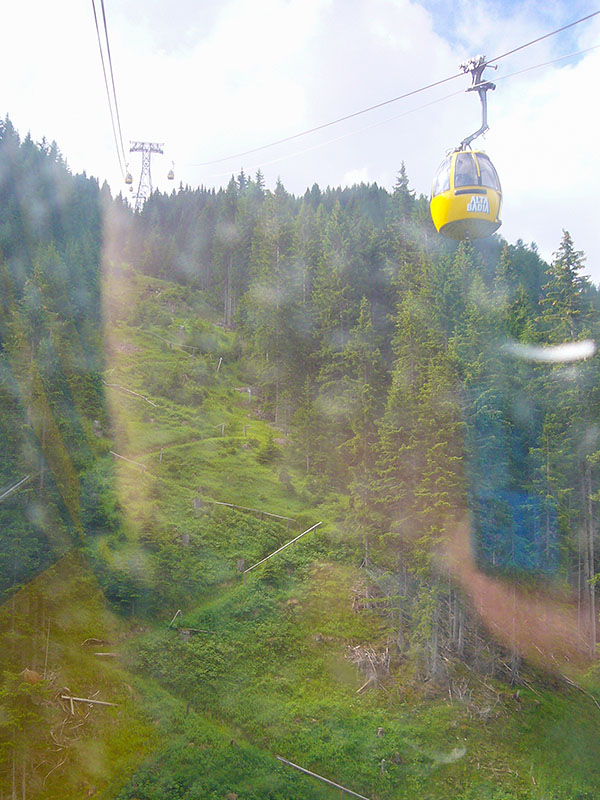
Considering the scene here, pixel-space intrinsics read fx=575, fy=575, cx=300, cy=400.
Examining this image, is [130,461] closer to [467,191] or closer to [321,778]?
[321,778]

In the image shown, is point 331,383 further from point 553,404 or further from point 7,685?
point 7,685

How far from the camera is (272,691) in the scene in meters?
19.8

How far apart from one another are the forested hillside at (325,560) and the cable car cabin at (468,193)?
7056 mm

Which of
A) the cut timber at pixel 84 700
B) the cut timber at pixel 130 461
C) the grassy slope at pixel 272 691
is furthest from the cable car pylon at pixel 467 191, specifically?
the cut timber at pixel 130 461

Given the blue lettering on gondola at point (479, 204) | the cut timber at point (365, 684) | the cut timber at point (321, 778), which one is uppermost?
Answer: the blue lettering on gondola at point (479, 204)

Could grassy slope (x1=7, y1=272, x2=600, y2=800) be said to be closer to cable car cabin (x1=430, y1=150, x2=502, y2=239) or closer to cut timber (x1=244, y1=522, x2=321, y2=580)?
cut timber (x1=244, y1=522, x2=321, y2=580)

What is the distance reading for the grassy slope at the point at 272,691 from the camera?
17.1m

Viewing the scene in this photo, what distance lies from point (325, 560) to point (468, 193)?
1686 centimetres

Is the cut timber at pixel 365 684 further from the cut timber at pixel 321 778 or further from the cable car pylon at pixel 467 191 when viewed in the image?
the cable car pylon at pixel 467 191

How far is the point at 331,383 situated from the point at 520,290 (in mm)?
15075

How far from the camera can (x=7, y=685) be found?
1592 cm

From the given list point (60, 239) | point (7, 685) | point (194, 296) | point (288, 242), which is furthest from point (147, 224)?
point (7, 685)

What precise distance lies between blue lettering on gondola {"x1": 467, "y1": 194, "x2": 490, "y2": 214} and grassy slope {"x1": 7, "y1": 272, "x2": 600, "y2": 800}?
16040 mm

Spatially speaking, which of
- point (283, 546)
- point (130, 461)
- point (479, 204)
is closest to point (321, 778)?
point (283, 546)
